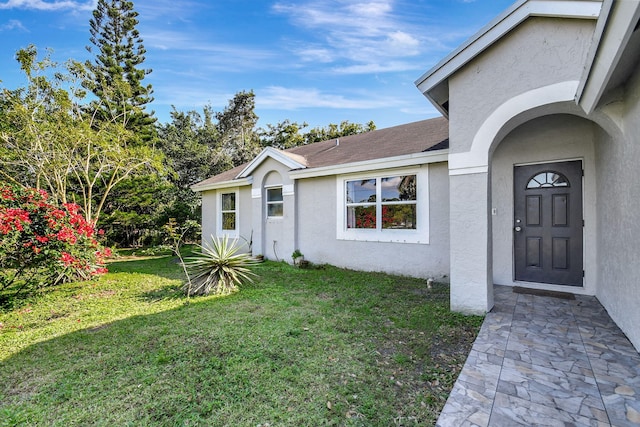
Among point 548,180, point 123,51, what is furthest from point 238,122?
point 548,180

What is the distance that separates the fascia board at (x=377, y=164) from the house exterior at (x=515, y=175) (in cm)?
4

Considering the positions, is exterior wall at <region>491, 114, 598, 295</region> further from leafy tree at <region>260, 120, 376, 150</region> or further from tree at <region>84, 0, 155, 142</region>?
leafy tree at <region>260, 120, 376, 150</region>

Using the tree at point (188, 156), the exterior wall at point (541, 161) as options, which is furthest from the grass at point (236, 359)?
the tree at point (188, 156)

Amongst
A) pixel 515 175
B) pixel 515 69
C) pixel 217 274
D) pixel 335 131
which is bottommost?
pixel 217 274

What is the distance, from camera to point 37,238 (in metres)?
6.02

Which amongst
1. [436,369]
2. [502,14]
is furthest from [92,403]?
[502,14]

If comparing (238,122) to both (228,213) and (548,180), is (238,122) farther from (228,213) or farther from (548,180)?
(548,180)

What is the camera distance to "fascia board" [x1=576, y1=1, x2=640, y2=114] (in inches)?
93.6

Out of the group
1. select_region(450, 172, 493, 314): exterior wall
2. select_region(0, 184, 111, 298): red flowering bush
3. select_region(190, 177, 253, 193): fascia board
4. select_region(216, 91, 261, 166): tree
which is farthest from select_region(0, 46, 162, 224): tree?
select_region(216, 91, 261, 166): tree

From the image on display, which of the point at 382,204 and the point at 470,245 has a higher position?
the point at 382,204

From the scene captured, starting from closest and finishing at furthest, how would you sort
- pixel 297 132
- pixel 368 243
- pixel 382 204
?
1. pixel 382 204
2. pixel 368 243
3. pixel 297 132

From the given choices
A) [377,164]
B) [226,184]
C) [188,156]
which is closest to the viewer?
[377,164]

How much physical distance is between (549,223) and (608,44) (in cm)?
449

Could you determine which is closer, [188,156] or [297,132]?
[188,156]
